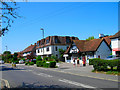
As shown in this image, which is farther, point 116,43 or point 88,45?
point 88,45

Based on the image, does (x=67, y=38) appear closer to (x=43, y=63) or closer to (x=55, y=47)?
(x=55, y=47)

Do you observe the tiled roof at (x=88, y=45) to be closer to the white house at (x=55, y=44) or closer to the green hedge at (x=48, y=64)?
the green hedge at (x=48, y=64)

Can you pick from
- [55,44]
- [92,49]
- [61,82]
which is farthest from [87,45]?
[61,82]

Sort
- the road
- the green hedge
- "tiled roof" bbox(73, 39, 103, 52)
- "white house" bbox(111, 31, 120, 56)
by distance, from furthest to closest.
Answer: "tiled roof" bbox(73, 39, 103, 52) → "white house" bbox(111, 31, 120, 56) → the green hedge → the road

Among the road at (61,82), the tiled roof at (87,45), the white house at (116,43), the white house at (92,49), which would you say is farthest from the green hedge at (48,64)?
the road at (61,82)

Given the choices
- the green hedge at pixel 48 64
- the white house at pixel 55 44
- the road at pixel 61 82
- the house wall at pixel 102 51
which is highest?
the white house at pixel 55 44

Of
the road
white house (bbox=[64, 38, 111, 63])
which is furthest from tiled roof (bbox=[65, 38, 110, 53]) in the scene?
the road

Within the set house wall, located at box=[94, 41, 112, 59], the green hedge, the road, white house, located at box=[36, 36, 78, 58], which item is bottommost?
the road

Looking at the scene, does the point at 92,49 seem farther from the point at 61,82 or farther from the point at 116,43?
the point at 61,82

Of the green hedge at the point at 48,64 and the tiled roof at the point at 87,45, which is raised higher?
the tiled roof at the point at 87,45

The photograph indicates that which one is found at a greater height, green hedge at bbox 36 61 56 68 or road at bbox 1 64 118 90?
green hedge at bbox 36 61 56 68

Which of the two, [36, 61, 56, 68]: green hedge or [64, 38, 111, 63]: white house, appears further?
[64, 38, 111, 63]: white house

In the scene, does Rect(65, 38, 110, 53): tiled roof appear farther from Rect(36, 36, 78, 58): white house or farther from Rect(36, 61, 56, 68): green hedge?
Rect(36, 36, 78, 58): white house

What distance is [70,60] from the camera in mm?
45219
